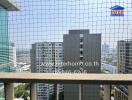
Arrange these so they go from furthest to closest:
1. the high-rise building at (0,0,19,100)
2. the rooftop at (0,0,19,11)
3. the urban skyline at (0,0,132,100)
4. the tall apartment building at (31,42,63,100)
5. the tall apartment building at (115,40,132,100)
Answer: the tall apartment building at (31,42,63,100), the tall apartment building at (115,40,132,100), the urban skyline at (0,0,132,100), the high-rise building at (0,0,19,100), the rooftop at (0,0,19,11)

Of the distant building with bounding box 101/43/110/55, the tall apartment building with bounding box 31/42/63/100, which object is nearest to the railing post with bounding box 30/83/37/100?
the distant building with bounding box 101/43/110/55

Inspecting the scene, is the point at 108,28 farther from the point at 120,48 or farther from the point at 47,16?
the point at 47,16

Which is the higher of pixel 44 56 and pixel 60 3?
pixel 60 3

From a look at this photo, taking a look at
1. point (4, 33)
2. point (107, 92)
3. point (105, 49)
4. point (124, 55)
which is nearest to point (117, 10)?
point (105, 49)

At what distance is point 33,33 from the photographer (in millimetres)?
13156

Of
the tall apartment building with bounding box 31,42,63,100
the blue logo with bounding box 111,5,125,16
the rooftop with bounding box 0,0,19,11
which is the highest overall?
the blue logo with bounding box 111,5,125,16

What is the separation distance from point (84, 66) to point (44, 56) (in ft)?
9.20

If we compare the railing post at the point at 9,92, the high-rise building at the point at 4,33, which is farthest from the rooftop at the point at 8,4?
the railing post at the point at 9,92

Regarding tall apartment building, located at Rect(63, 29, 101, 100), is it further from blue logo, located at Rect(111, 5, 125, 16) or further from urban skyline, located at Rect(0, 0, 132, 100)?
blue logo, located at Rect(111, 5, 125, 16)

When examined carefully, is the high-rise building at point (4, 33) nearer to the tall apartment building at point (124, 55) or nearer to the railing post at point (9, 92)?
the railing post at point (9, 92)

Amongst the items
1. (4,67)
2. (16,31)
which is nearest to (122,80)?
(4,67)

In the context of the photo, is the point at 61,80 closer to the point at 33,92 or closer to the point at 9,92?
the point at 33,92

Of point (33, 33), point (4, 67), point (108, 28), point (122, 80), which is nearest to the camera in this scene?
point (122, 80)

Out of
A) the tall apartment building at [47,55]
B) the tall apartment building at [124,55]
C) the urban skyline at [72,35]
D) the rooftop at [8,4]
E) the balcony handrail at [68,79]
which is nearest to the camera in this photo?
the balcony handrail at [68,79]
